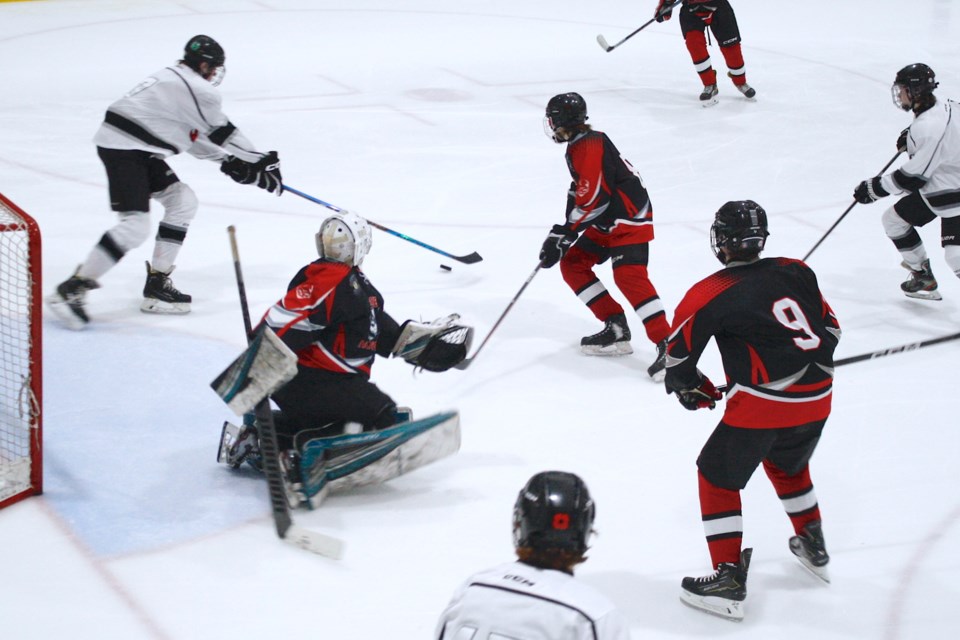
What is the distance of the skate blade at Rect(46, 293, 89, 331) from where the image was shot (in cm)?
439

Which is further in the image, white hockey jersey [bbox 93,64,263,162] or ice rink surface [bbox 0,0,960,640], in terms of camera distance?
white hockey jersey [bbox 93,64,263,162]

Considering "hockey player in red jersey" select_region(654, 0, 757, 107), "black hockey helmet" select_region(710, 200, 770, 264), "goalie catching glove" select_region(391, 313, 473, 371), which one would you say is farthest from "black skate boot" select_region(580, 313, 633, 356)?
"hockey player in red jersey" select_region(654, 0, 757, 107)

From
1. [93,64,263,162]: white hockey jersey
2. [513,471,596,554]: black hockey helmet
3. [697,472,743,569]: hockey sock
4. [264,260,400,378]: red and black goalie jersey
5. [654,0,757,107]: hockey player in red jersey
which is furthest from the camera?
[654,0,757,107]: hockey player in red jersey

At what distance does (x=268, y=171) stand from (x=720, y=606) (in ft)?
8.84

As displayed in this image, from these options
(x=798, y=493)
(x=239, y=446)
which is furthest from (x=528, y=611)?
(x=239, y=446)

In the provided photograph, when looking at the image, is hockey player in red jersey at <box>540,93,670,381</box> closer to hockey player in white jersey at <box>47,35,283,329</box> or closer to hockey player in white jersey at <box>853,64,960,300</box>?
hockey player in white jersey at <box>853,64,960,300</box>

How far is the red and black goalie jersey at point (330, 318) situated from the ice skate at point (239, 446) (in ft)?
0.89

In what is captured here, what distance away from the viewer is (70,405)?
3.78m

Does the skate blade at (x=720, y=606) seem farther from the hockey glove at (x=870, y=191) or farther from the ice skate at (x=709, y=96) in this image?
the ice skate at (x=709, y=96)

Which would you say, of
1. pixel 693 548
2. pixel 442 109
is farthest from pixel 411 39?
pixel 693 548

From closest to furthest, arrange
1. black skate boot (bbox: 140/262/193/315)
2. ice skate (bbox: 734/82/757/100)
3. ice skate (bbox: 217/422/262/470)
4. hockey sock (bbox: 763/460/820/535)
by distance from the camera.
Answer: hockey sock (bbox: 763/460/820/535) → ice skate (bbox: 217/422/262/470) → black skate boot (bbox: 140/262/193/315) → ice skate (bbox: 734/82/757/100)

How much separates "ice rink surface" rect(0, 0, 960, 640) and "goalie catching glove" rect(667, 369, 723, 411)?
0.49 metres

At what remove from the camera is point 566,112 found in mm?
4066

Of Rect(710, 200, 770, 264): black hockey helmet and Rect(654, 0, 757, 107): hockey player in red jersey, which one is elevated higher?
Rect(710, 200, 770, 264): black hockey helmet
